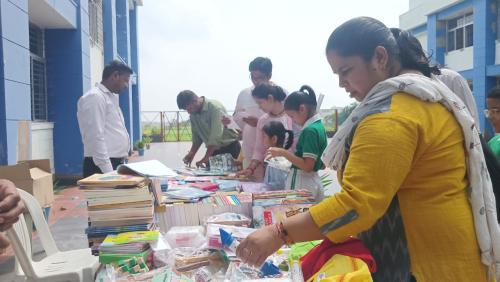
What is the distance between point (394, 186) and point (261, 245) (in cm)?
36

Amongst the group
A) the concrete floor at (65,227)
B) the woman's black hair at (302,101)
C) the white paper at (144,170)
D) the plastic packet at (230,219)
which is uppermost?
the woman's black hair at (302,101)

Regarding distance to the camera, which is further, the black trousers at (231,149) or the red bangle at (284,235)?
the black trousers at (231,149)

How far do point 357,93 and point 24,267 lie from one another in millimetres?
2142

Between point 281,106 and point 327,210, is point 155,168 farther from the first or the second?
point 281,106

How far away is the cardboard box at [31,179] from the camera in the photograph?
369 centimetres

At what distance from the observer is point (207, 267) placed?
58.3 inches

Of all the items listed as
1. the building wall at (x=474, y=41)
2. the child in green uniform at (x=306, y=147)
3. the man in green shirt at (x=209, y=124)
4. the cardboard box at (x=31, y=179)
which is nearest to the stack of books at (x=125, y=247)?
the child in green uniform at (x=306, y=147)

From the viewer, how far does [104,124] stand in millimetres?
3447

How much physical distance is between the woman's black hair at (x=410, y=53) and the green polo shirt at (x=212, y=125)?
3.12 meters

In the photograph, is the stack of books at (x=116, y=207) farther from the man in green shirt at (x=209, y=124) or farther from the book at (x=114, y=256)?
the man in green shirt at (x=209, y=124)

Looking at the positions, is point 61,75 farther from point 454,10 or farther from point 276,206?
point 454,10

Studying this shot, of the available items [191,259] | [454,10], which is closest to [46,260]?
[191,259]

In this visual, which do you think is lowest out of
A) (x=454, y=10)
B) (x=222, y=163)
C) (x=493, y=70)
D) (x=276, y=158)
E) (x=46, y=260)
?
(x=46, y=260)

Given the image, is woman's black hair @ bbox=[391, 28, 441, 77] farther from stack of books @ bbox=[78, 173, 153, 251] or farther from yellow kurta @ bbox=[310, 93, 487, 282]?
stack of books @ bbox=[78, 173, 153, 251]
